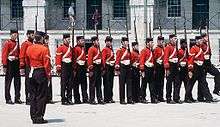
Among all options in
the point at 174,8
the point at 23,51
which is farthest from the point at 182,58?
the point at 174,8

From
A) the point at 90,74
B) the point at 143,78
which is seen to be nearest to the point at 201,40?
the point at 143,78

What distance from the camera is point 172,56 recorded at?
62.8 ft

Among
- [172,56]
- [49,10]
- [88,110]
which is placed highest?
[49,10]

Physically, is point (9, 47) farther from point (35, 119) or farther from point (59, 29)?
point (59, 29)

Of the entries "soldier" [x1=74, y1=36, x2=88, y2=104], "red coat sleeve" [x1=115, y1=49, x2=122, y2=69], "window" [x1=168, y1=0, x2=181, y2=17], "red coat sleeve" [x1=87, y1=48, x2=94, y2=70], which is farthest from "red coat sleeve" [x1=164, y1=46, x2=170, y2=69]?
"window" [x1=168, y1=0, x2=181, y2=17]

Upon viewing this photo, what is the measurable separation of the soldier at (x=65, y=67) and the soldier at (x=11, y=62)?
49.5 inches

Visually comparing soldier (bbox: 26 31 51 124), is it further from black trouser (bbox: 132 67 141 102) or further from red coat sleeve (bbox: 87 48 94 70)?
black trouser (bbox: 132 67 141 102)

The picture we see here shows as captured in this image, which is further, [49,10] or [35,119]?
[49,10]

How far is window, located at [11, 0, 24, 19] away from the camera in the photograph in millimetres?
41281

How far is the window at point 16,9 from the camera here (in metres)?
41.3

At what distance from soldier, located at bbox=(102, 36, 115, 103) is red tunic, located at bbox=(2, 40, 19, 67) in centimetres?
264

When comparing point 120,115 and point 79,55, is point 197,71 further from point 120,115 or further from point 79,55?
point 120,115

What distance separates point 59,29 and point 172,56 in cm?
2111

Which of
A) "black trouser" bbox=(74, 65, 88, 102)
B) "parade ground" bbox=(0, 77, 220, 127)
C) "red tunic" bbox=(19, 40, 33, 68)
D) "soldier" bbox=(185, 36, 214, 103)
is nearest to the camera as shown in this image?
"parade ground" bbox=(0, 77, 220, 127)
